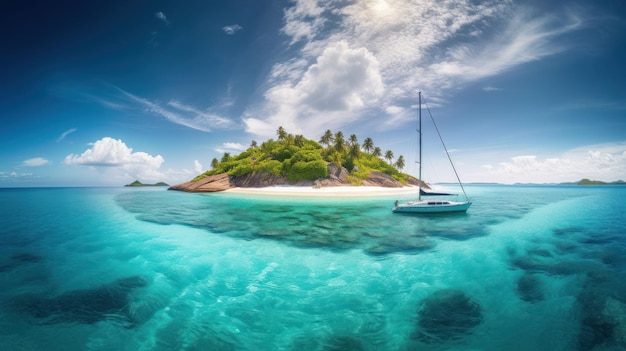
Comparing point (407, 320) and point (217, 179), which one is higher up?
point (217, 179)

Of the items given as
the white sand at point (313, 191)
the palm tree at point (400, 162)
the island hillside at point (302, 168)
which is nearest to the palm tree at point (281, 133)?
the island hillside at point (302, 168)

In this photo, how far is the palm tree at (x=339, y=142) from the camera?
8244 cm

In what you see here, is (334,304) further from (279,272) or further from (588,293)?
(588,293)

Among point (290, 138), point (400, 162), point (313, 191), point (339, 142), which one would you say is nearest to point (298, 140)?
point (290, 138)

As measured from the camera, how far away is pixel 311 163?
6712cm

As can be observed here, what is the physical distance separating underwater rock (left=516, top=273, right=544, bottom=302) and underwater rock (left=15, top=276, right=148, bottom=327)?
43.8ft

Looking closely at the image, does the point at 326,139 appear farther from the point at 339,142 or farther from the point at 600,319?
the point at 600,319

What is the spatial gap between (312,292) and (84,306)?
7583mm

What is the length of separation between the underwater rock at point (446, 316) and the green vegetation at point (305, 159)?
58856mm

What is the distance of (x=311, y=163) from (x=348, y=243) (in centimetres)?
5234

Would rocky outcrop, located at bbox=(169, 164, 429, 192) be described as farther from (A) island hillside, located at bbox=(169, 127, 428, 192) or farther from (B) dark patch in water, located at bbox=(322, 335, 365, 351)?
(B) dark patch in water, located at bbox=(322, 335, 365, 351)

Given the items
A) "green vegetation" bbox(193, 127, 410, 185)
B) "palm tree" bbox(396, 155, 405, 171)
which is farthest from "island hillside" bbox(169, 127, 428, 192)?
"palm tree" bbox(396, 155, 405, 171)

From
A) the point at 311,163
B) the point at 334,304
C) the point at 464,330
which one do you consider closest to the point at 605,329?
the point at 464,330

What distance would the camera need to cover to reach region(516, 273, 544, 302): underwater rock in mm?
8672
